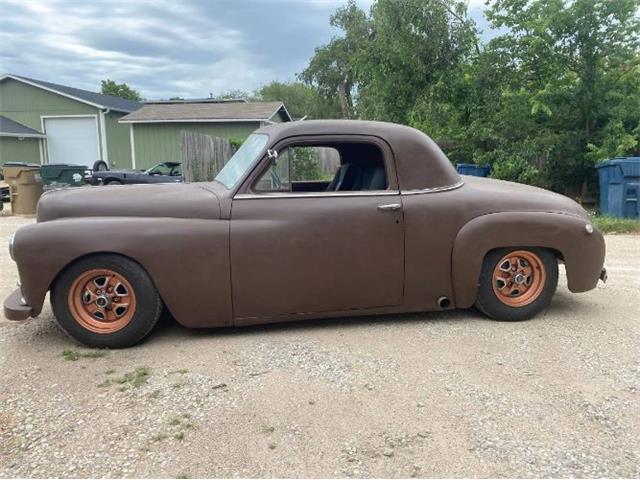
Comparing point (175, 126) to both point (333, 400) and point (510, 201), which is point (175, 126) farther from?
point (333, 400)

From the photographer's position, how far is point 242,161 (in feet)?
14.9

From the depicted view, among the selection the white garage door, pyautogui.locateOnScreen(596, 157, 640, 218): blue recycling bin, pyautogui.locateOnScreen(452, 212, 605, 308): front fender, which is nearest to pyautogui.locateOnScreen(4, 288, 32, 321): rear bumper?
pyautogui.locateOnScreen(452, 212, 605, 308): front fender

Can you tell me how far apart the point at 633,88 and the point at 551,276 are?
955cm

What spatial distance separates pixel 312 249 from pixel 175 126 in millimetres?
23393

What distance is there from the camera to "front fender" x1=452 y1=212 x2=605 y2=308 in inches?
173

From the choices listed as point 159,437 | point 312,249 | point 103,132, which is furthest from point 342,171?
point 103,132

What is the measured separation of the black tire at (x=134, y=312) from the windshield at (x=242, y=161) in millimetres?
1034

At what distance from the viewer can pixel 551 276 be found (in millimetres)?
4602

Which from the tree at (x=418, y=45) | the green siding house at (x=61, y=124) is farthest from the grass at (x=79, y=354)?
the green siding house at (x=61, y=124)

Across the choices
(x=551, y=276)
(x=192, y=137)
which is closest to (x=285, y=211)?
(x=551, y=276)

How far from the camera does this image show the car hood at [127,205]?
4062mm

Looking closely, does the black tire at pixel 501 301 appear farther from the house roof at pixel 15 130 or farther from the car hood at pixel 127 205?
the house roof at pixel 15 130

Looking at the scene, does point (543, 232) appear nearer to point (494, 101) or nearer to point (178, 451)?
point (178, 451)

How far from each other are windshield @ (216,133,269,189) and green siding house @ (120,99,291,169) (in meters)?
20.9
